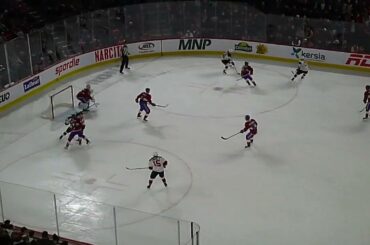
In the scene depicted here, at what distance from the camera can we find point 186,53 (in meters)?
24.9

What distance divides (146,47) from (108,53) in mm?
1630

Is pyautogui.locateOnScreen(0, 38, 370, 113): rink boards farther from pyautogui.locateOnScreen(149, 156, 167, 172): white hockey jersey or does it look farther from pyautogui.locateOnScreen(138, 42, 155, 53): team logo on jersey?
pyautogui.locateOnScreen(149, 156, 167, 172): white hockey jersey

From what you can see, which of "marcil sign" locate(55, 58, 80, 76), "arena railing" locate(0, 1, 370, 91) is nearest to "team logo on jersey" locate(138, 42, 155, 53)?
"arena railing" locate(0, 1, 370, 91)

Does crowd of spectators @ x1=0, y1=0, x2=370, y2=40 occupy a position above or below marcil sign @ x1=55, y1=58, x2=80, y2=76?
above

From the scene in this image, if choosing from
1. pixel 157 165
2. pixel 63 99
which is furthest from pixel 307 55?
pixel 157 165

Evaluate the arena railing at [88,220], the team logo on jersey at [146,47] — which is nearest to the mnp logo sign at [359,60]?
the team logo on jersey at [146,47]

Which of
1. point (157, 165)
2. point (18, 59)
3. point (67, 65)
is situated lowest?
point (157, 165)

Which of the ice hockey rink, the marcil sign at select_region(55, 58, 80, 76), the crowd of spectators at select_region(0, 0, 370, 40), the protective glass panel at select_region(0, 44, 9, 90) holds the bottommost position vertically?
the ice hockey rink

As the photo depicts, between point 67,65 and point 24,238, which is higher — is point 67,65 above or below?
above

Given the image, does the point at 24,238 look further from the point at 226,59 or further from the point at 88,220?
the point at 226,59

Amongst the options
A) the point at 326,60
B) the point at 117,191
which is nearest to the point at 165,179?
the point at 117,191

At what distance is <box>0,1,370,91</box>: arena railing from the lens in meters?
22.1

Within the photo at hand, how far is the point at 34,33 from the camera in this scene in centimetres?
2130

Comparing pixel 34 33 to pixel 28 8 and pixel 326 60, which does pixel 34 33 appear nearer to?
pixel 28 8
